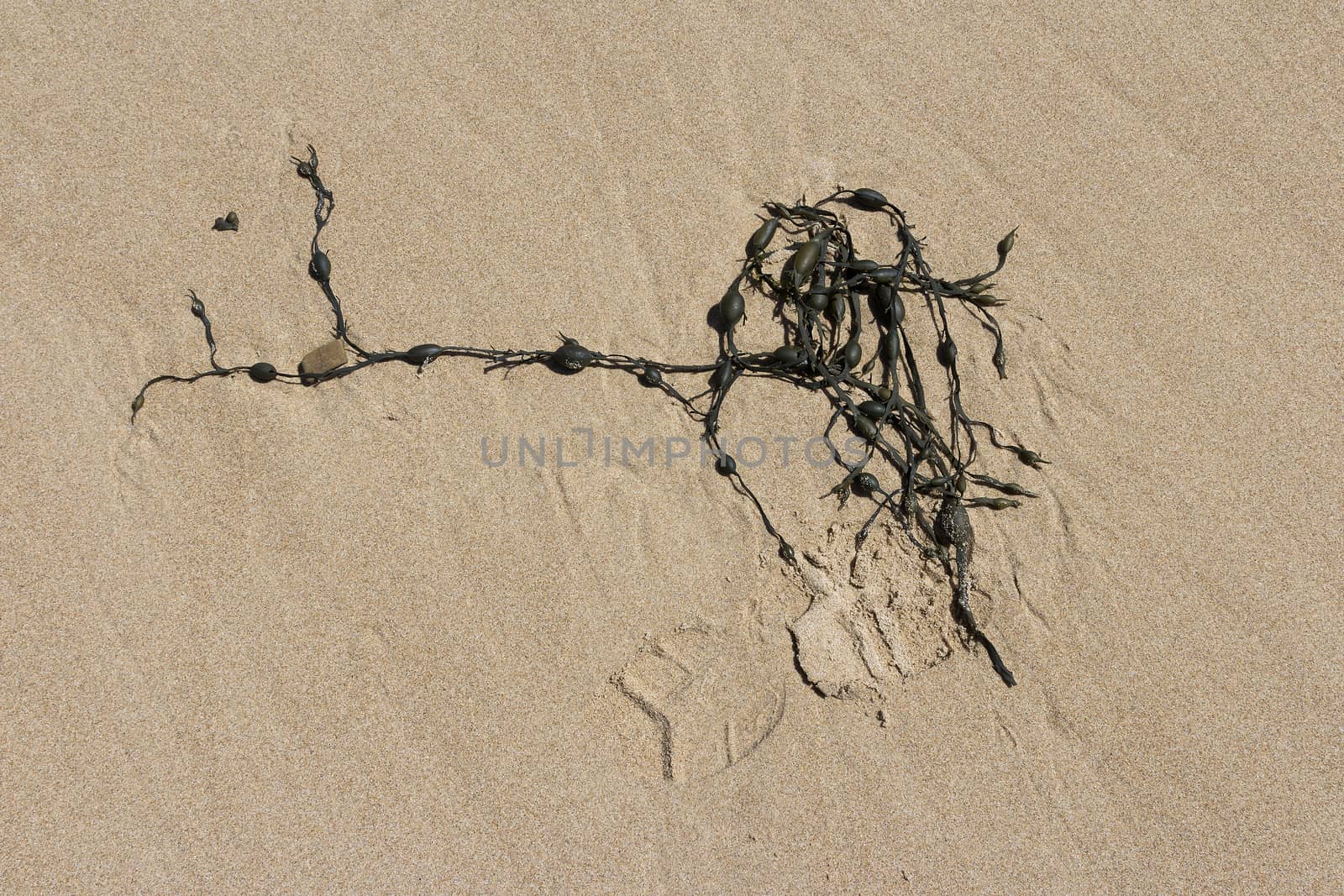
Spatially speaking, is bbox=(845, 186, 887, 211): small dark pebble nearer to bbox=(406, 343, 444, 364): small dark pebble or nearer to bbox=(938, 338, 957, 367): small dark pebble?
bbox=(938, 338, 957, 367): small dark pebble

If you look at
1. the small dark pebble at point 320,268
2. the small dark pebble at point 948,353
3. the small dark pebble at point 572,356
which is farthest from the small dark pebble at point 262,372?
the small dark pebble at point 948,353

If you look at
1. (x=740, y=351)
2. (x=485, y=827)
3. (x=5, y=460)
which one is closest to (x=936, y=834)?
(x=485, y=827)

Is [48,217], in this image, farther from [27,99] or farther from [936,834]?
[936,834]

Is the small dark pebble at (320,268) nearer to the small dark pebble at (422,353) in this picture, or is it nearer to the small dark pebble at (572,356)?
the small dark pebble at (422,353)

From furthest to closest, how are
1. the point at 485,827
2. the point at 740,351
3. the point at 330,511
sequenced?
1. the point at 740,351
2. the point at 330,511
3. the point at 485,827

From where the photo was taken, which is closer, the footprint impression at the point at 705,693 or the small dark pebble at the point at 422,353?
the footprint impression at the point at 705,693
